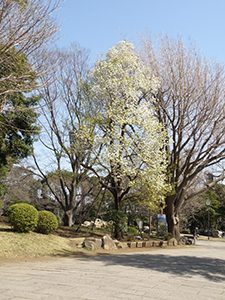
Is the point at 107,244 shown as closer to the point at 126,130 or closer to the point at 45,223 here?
the point at 45,223

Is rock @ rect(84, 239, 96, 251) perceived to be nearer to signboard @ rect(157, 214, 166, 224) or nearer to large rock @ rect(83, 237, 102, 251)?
large rock @ rect(83, 237, 102, 251)

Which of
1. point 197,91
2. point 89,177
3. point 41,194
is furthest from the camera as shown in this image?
point 41,194

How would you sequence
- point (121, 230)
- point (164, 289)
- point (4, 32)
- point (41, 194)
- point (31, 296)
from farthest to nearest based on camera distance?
1. point (41, 194)
2. point (121, 230)
3. point (4, 32)
4. point (164, 289)
5. point (31, 296)

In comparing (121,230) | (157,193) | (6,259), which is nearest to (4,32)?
(6,259)

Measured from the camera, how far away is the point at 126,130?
20797mm

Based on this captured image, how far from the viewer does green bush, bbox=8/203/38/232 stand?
50.9 ft

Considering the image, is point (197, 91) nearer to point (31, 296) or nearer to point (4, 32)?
point (4, 32)

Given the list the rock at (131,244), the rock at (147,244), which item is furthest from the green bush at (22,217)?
the rock at (147,244)

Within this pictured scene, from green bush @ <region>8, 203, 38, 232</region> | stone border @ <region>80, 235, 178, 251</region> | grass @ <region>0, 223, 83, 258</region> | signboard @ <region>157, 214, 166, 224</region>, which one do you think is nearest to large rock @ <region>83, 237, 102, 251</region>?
stone border @ <region>80, 235, 178, 251</region>

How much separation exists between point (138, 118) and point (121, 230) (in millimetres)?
6507

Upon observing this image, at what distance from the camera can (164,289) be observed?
8492 mm

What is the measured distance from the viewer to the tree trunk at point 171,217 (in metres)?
26.9

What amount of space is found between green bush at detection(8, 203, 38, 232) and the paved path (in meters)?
3.12

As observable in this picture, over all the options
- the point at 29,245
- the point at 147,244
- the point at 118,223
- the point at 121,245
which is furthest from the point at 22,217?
the point at 147,244
